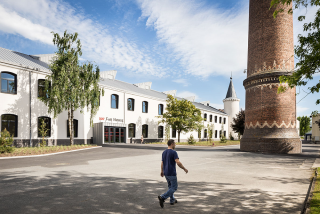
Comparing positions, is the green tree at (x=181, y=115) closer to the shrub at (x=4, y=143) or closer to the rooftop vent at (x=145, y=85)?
the rooftop vent at (x=145, y=85)

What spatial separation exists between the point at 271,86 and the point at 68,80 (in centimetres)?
1785

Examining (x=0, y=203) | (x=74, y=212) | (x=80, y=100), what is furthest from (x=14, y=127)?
(x=74, y=212)

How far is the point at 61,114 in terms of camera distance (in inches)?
935

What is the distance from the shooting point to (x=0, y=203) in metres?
5.00

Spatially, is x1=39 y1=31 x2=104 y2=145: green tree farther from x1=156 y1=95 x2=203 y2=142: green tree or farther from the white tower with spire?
the white tower with spire

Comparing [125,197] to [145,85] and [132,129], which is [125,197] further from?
[145,85]

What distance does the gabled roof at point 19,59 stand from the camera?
20694mm

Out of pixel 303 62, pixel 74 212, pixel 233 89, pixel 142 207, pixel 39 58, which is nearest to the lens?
pixel 74 212

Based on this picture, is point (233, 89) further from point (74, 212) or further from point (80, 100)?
point (74, 212)

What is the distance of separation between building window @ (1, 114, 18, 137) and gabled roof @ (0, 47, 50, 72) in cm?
476

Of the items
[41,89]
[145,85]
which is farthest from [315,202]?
[145,85]

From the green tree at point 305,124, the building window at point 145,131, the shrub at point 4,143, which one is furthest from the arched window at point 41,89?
the green tree at point 305,124

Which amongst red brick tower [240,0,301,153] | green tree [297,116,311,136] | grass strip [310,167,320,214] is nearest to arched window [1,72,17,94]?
red brick tower [240,0,301,153]

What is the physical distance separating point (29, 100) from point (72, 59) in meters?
5.55
